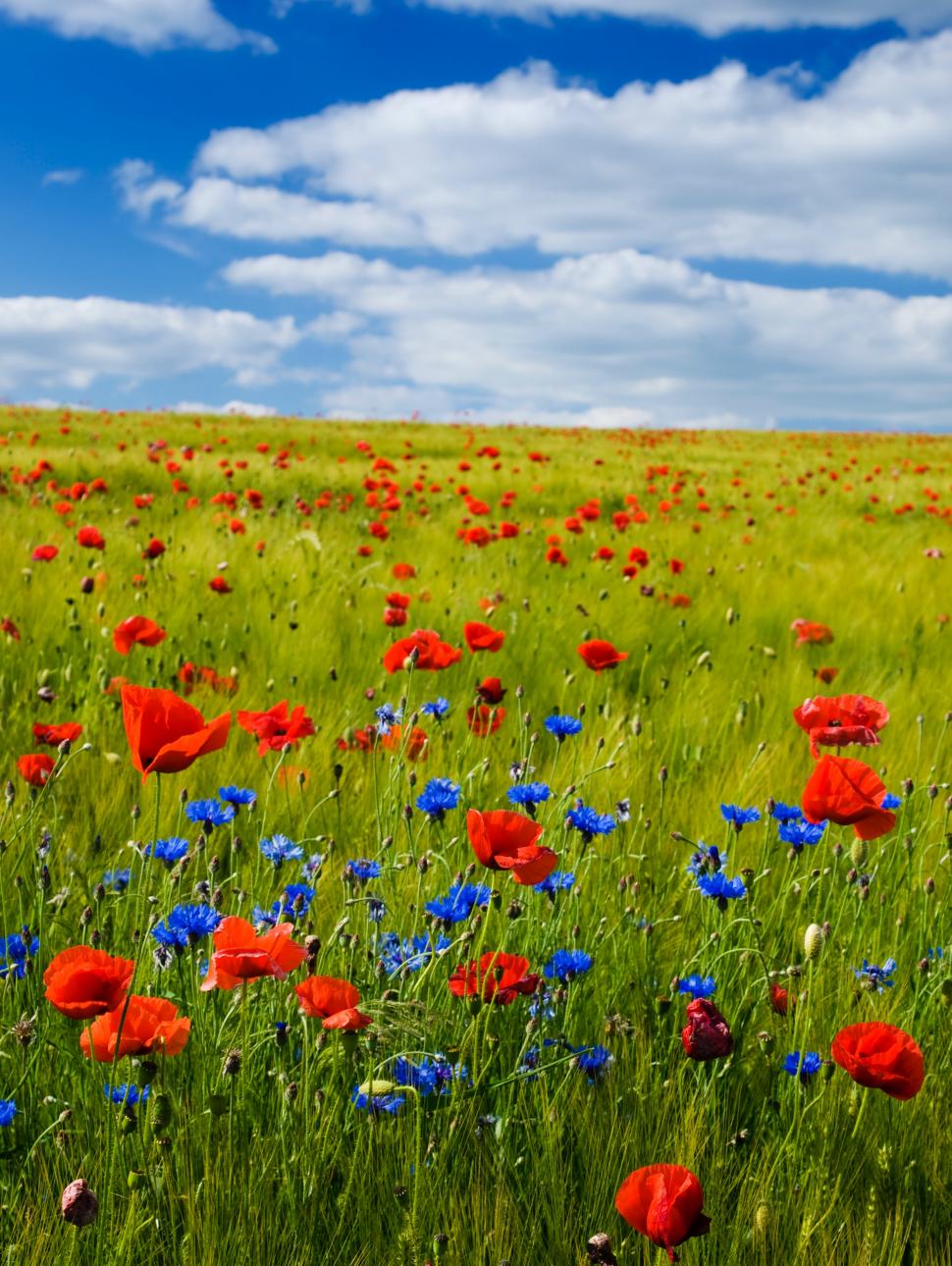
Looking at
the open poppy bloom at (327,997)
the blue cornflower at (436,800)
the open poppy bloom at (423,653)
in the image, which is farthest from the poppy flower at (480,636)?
the open poppy bloom at (327,997)

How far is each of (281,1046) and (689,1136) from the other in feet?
1.76

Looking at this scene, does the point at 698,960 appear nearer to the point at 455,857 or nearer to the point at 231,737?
the point at 455,857

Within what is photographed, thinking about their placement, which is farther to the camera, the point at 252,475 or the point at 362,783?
the point at 252,475

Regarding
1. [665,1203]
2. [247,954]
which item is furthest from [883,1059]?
[247,954]

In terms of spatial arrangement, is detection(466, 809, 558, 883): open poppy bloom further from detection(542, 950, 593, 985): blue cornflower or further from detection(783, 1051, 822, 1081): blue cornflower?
detection(783, 1051, 822, 1081): blue cornflower

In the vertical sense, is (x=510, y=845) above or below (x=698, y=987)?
above

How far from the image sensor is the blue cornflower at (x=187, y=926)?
4.51ft

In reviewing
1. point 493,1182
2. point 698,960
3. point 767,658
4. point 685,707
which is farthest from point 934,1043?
point 767,658

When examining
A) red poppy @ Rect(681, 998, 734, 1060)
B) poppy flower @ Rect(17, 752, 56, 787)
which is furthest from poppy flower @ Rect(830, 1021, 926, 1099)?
poppy flower @ Rect(17, 752, 56, 787)

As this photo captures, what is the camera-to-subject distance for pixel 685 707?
128 inches

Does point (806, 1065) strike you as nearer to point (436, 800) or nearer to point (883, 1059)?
point (883, 1059)

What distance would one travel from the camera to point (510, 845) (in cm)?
124

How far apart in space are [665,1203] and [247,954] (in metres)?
0.48

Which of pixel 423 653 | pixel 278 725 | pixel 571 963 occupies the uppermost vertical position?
pixel 423 653
